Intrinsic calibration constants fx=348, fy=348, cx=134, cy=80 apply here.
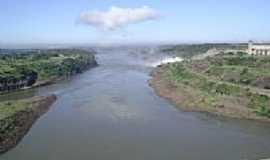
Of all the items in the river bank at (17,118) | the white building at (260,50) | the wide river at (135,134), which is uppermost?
the white building at (260,50)

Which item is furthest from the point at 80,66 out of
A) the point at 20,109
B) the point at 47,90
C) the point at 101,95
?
the point at 20,109

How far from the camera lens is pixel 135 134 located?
1491cm

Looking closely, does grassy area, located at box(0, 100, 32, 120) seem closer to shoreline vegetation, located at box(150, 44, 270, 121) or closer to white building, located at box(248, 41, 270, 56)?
shoreline vegetation, located at box(150, 44, 270, 121)

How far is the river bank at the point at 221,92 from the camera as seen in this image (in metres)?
18.9

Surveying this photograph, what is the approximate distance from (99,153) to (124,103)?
942 centimetres

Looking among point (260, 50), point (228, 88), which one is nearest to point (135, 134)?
point (228, 88)

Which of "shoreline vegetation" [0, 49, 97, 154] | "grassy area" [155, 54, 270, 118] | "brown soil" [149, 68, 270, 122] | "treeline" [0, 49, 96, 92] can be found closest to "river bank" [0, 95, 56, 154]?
"shoreline vegetation" [0, 49, 97, 154]

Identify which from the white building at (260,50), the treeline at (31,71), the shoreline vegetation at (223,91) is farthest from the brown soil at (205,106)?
the white building at (260,50)

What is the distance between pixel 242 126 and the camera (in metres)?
16.5

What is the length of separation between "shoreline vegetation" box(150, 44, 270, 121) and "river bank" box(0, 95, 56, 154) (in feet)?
27.3

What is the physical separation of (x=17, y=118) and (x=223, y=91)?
13024 mm

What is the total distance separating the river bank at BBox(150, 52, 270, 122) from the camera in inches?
744

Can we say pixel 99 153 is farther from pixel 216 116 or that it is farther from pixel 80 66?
pixel 80 66

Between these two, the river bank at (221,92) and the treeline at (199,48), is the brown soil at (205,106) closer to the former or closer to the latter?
the river bank at (221,92)
